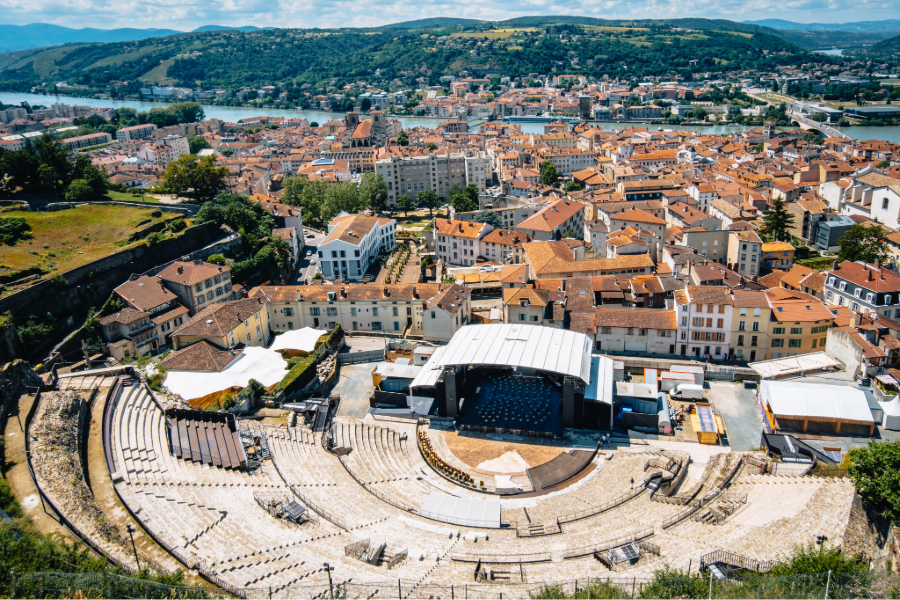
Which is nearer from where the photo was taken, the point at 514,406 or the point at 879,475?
the point at 879,475

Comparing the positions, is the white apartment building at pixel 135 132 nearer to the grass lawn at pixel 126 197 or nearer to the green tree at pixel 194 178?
the grass lawn at pixel 126 197

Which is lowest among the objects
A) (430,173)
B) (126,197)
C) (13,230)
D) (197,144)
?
(430,173)

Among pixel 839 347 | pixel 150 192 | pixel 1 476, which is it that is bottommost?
pixel 839 347

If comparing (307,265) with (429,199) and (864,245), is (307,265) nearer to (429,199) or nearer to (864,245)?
(429,199)

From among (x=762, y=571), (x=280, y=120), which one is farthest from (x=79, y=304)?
(x=280, y=120)

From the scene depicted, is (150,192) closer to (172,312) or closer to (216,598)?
(172,312)

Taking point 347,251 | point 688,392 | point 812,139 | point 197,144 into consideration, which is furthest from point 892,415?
point 197,144
